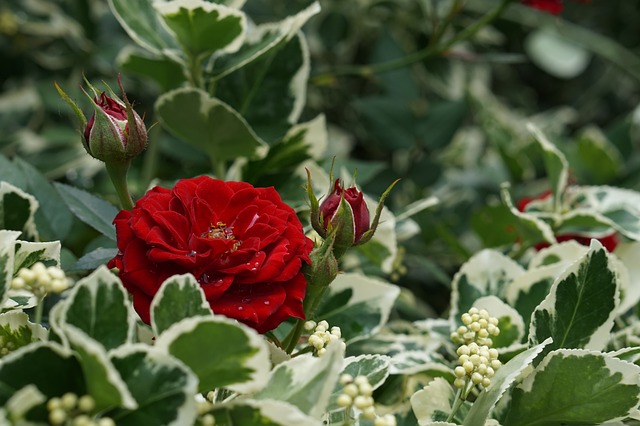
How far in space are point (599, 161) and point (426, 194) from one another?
0.80 feet

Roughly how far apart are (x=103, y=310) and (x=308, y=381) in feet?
0.39

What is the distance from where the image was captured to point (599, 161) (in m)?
1.09

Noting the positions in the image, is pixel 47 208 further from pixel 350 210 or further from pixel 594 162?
pixel 594 162

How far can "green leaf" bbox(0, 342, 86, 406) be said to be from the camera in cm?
39

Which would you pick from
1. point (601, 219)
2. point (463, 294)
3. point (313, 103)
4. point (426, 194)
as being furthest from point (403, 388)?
point (313, 103)

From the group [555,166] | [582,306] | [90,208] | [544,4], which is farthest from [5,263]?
[544,4]

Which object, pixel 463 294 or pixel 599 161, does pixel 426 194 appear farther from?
pixel 463 294

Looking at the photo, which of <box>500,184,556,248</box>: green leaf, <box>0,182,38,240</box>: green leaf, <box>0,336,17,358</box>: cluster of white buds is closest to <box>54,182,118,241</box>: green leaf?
<box>0,182,38,240</box>: green leaf

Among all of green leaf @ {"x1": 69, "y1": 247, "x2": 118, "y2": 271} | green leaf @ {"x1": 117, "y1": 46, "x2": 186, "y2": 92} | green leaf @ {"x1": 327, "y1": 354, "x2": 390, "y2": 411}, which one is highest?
green leaf @ {"x1": 117, "y1": 46, "x2": 186, "y2": 92}

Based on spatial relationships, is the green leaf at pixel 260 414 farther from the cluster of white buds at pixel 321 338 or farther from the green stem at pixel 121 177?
the green stem at pixel 121 177

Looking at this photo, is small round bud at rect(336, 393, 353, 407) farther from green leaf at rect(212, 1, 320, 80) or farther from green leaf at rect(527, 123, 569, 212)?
green leaf at rect(527, 123, 569, 212)

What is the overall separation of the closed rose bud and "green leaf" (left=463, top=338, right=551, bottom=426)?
0.13 m

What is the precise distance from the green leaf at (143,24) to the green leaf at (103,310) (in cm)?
34

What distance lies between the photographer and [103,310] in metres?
0.43
